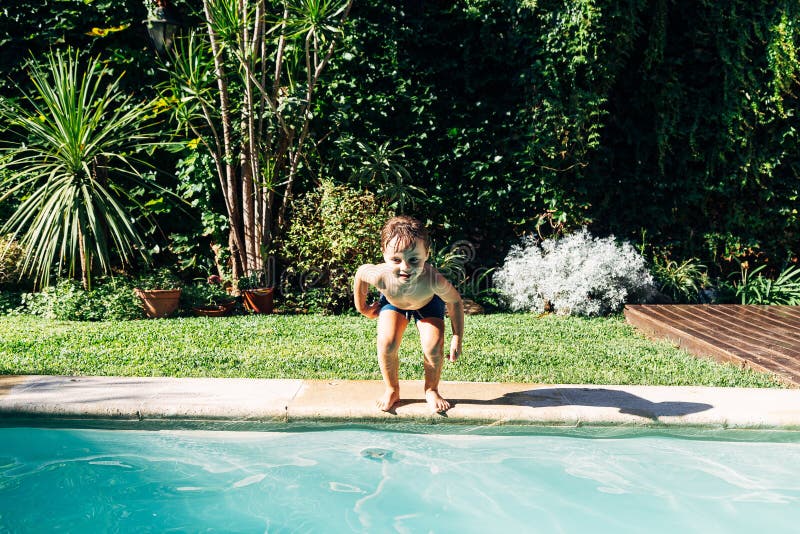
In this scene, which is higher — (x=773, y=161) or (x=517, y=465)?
(x=773, y=161)

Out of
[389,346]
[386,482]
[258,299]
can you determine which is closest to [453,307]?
[389,346]

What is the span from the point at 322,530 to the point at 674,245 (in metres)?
6.33

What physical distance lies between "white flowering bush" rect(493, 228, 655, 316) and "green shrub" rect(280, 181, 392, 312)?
164 centimetres

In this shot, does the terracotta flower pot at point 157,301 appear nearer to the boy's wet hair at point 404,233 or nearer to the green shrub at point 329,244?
→ the green shrub at point 329,244

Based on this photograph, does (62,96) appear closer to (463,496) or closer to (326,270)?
(326,270)

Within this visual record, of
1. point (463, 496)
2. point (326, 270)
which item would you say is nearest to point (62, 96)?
point (326, 270)

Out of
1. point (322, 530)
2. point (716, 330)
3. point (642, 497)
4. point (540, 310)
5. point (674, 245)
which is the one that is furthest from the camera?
point (674, 245)

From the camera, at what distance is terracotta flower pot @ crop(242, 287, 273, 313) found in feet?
23.8

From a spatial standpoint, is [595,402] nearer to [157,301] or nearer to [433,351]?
[433,351]

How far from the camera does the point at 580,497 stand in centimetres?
328

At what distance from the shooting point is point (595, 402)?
371 centimetres

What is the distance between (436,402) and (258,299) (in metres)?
4.11

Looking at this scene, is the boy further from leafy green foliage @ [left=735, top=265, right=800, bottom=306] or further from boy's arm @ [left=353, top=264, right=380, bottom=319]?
leafy green foliage @ [left=735, top=265, right=800, bottom=306]

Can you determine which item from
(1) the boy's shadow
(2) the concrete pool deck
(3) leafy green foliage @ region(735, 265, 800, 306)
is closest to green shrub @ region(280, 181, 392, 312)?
(2) the concrete pool deck
